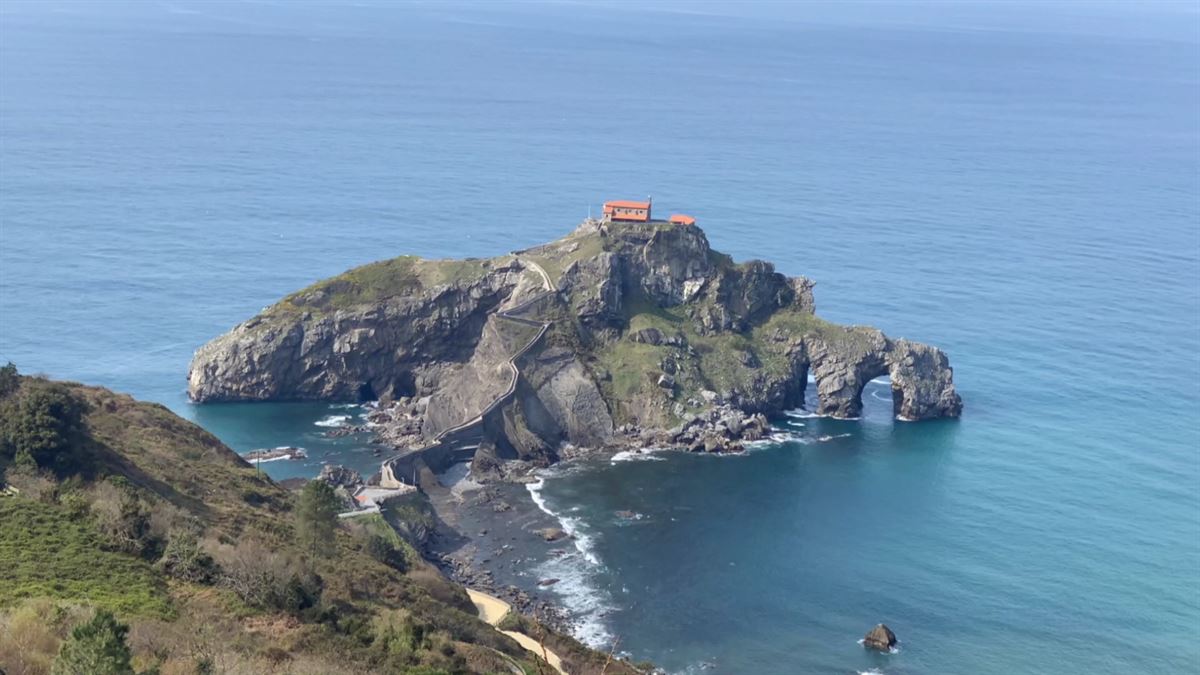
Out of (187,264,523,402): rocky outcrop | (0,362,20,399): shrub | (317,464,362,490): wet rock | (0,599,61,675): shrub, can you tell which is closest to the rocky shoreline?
(317,464,362,490): wet rock

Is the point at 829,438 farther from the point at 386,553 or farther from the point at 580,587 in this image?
the point at 386,553

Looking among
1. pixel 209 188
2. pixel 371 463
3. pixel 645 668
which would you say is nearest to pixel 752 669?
pixel 645 668

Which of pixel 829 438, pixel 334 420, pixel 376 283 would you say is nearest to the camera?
pixel 334 420

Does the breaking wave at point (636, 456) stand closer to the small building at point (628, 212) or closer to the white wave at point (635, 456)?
the white wave at point (635, 456)

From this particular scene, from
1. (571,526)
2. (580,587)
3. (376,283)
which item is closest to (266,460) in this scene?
(376,283)

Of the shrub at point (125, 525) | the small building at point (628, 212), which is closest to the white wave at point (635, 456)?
the small building at point (628, 212)

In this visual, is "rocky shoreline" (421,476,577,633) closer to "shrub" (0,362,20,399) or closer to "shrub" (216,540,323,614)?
"shrub" (216,540,323,614)
